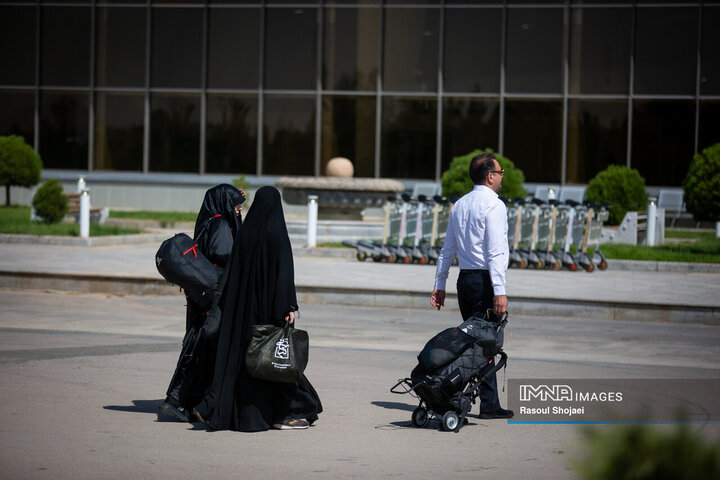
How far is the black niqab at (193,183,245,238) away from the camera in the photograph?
7.51 m

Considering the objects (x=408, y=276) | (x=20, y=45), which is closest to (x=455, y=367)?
(x=408, y=276)

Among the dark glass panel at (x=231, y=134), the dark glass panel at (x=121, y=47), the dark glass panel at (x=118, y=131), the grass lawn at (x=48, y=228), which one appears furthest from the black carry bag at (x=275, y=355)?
the dark glass panel at (x=121, y=47)

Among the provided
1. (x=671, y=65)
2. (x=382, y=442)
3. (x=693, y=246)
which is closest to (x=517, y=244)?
(x=693, y=246)

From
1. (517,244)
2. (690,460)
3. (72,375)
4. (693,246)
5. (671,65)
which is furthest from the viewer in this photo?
(671,65)

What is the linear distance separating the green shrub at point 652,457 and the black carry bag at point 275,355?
4550mm

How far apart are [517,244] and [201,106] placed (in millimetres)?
19032

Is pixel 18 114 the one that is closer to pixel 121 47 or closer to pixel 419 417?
pixel 121 47

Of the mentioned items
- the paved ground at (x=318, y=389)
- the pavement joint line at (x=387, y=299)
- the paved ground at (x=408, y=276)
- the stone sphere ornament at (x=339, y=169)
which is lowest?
the paved ground at (x=318, y=389)

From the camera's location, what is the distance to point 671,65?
3375cm

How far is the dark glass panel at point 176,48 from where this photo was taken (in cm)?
3647

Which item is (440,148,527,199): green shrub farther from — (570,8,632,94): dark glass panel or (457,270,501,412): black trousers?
(457,270,501,412): black trousers

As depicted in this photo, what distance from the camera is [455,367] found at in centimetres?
706

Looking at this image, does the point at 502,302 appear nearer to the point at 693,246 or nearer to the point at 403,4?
the point at 693,246

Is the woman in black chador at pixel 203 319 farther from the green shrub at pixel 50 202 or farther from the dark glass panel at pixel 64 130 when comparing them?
the dark glass panel at pixel 64 130
